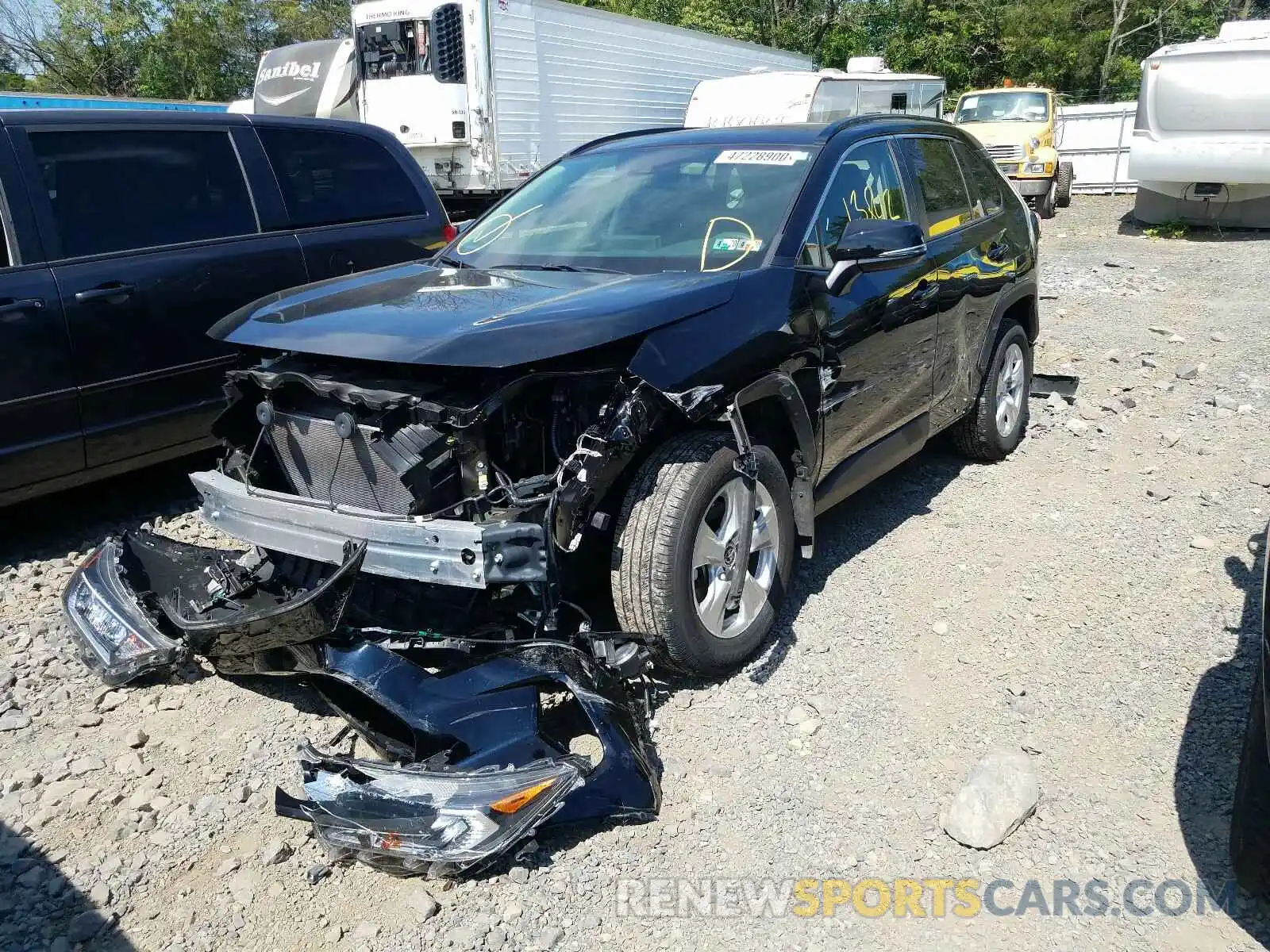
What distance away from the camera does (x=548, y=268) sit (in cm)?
395

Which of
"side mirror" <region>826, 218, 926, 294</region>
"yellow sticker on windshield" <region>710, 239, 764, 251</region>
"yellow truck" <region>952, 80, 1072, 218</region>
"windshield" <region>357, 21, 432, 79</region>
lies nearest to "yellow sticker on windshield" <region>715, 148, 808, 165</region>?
"side mirror" <region>826, 218, 926, 294</region>

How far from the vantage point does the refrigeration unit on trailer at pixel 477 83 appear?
12.1 meters

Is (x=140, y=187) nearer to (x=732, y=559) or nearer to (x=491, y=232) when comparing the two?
(x=491, y=232)

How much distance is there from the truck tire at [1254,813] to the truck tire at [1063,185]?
58.2ft

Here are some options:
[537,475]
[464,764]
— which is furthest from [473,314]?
[464,764]

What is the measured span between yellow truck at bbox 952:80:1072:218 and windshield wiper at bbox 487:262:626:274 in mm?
14280

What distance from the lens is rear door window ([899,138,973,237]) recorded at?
4.77 meters

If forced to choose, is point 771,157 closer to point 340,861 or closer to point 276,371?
point 276,371

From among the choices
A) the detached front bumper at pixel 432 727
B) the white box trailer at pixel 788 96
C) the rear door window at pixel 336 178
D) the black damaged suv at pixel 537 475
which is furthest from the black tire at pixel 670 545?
the white box trailer at pixel 788 96

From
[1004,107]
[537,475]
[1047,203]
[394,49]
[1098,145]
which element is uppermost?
[394,49]

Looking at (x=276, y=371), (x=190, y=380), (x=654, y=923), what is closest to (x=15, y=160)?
(x=190, y=380)

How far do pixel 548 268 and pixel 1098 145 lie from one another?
20.4 m

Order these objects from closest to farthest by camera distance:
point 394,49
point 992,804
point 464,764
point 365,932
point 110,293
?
point 365,932
point 464,764
point 992,804
point 110,293
point 394,49

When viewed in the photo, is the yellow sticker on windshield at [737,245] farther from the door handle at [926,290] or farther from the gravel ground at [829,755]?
the gravel ground at [829,755]
